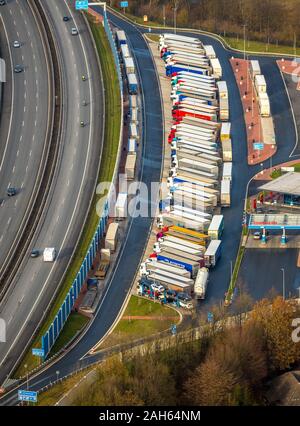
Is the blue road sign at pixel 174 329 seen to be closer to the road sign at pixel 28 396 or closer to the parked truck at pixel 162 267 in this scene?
the parked truck at pixel 162 267

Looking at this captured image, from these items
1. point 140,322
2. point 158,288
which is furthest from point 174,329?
point 158,288

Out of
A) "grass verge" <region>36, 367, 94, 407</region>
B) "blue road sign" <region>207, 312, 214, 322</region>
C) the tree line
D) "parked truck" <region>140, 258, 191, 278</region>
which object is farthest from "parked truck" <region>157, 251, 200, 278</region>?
"grass verge" <region>36, 367, 94, 407</region>

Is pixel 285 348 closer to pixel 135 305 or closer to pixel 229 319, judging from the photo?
pixel 229 319

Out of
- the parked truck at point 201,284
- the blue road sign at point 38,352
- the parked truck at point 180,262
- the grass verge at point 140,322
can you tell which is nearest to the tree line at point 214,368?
the grass verge at point 140,322

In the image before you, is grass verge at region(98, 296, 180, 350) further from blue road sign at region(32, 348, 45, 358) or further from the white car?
blue road sign at region(32, 348, 45, 358)

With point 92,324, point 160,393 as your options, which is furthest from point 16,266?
point 160,393

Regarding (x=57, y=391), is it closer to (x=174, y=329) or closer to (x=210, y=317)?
(x=174, y=329)
